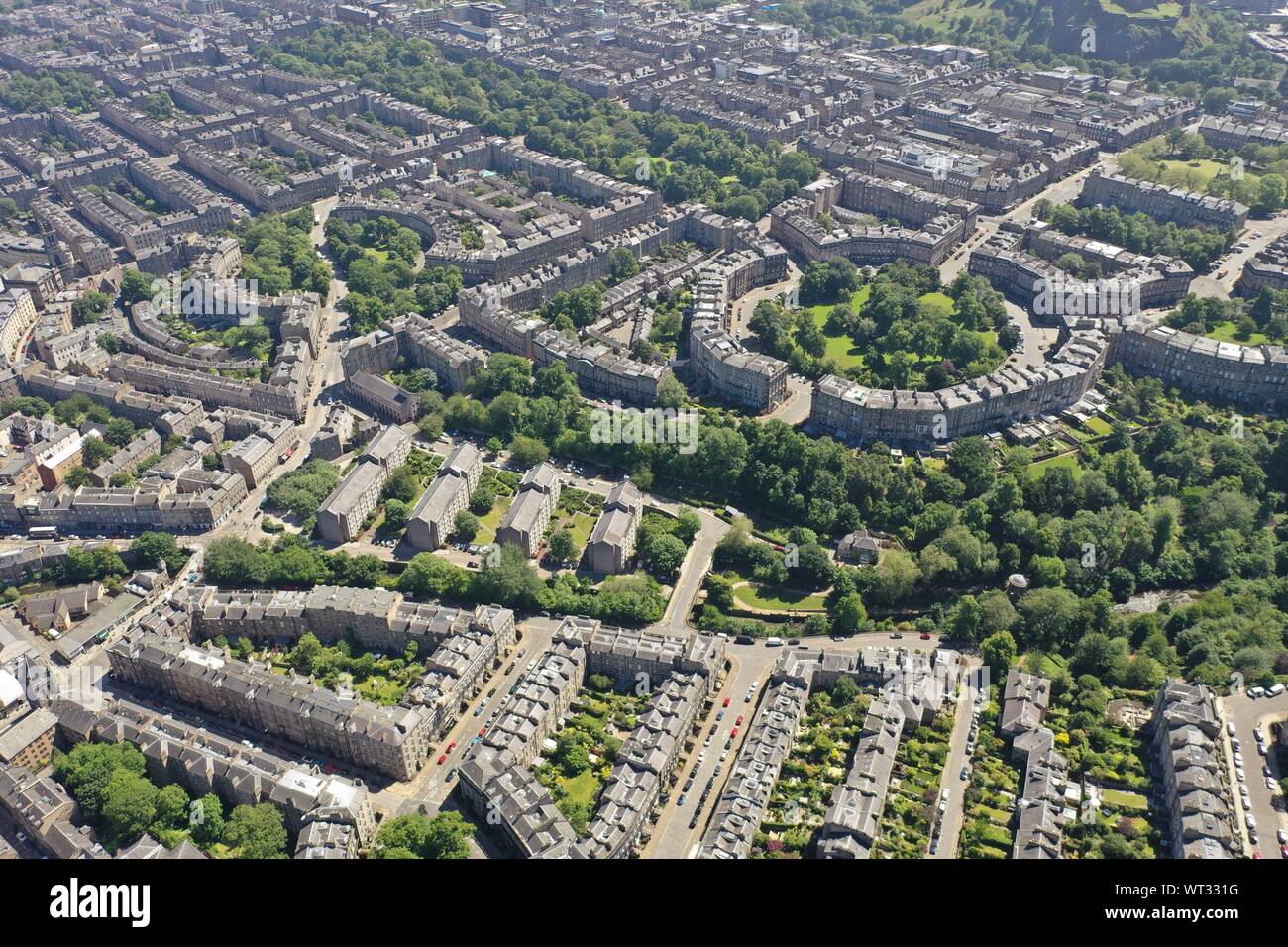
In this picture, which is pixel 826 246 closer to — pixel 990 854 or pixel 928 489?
pixel 928 489

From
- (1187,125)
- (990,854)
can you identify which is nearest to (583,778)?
(990,854)

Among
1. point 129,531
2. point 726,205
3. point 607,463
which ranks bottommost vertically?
point 129,531

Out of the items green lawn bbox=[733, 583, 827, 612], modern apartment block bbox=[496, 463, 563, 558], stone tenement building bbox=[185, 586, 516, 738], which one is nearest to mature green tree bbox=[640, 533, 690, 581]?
green lawn bbox=[733, 583, 827, 612]

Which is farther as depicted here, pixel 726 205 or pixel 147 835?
pixel 726 205

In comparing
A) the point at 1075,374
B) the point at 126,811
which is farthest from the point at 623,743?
the point at 1075,374

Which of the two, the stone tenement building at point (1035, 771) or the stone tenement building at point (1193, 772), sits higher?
the stone tenement building at point (1193, 772)

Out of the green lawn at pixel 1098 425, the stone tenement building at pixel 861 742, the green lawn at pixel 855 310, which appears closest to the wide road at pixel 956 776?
the stone tenement building at pixel 861 742

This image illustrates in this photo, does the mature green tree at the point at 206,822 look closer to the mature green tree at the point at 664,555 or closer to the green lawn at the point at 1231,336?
the mature green tree at the point at 664,555
